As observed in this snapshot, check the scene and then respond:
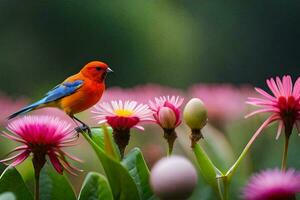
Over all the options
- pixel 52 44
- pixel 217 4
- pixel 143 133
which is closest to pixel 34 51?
pixel 52 44

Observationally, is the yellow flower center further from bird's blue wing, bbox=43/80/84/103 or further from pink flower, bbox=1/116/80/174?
bird's blue wing, bbox=43/80/84/103

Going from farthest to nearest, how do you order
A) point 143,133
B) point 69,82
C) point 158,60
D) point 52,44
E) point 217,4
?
point 217,4, point 52,44, point 158,60, point 143,133, point 69,82

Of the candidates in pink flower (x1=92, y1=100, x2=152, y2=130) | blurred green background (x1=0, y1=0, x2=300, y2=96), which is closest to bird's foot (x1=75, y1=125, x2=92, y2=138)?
pink flower (x1=92, y1=100, x2=152, y2=130)

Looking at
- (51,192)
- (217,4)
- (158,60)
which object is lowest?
(51,192)

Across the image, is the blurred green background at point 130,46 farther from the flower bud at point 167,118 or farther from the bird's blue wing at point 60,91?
the flower bud at point 167,118

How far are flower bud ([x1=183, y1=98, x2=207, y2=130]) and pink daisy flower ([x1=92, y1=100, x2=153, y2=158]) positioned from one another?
0.02 m

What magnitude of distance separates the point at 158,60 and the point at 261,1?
285 cm

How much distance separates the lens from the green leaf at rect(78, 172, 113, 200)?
55cm

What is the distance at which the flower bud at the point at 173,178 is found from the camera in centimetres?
47

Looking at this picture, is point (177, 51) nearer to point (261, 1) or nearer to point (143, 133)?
point (261, 1)

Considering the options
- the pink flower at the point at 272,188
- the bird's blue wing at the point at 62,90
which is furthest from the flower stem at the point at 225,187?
the bird's blue wing at the point at 62,90

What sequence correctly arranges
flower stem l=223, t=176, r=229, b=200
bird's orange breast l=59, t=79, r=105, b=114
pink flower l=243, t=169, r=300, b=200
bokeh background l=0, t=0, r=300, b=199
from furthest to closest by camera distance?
bokeh background l=0, t=0, r=300, b=199, bird's orange breast l=59, t=79, r=105, b=114, flower stem l=223, t=176, r=229, b=200, pink flower l=243, t=169, r=300, b=200

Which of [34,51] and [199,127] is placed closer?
[199,127]

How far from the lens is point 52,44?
5.53 metres
